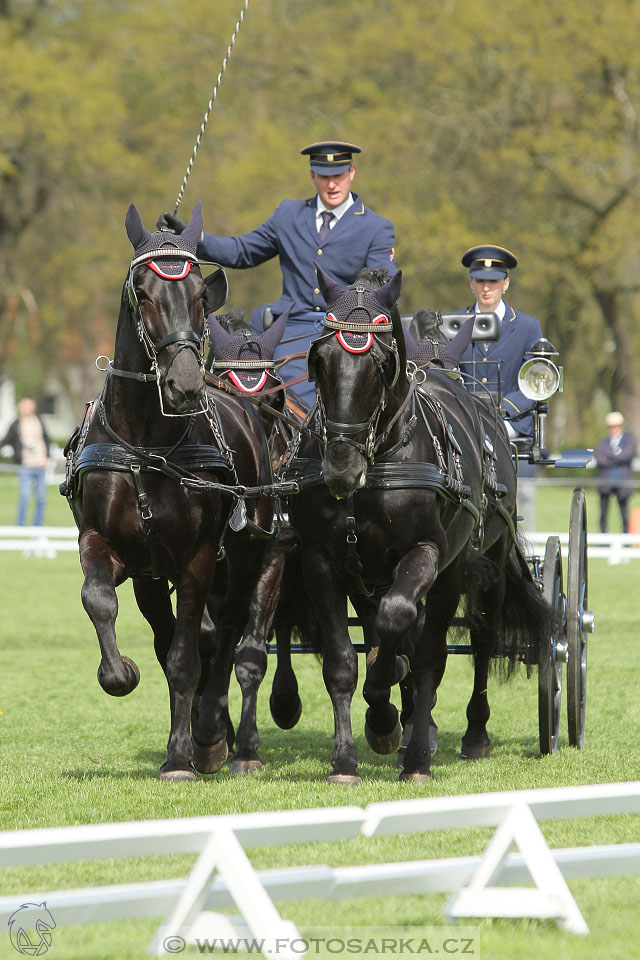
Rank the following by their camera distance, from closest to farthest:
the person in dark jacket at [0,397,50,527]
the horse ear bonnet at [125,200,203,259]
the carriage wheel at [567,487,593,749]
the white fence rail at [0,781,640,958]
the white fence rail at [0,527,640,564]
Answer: the white fence rail at [0,781,640,958], the horse ear bonnet at [125,200,203,259], the carriage wheel at [567,487,593,749], the white fence rail at [0,527,640,564], the person in dark jacket at [0,397,50,527]

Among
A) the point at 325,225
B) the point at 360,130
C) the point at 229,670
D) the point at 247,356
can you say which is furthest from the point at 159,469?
the point at 360,130

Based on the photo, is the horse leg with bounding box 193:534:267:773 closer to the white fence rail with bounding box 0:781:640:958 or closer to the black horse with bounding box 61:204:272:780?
the black horse with bounding box 61:204:272:780

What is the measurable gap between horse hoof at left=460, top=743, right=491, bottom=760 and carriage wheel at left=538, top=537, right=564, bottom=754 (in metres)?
0.35

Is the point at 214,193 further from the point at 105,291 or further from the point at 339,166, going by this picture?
the point at 339,166

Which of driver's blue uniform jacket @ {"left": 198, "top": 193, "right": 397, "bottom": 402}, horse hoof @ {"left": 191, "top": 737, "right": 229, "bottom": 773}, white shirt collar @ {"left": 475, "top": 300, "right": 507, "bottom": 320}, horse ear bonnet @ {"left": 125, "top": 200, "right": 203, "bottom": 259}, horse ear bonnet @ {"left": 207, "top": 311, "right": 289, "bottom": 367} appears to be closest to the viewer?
horse ear bonnet @ {"left": 125, "top": 200, "right": 203, "bottom": 259}

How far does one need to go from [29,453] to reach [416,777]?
1738cm

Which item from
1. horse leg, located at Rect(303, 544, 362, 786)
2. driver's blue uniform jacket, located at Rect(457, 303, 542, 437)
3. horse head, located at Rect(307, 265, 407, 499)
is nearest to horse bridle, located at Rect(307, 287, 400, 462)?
horse head, located at Rect(307, 265, 407, 499)

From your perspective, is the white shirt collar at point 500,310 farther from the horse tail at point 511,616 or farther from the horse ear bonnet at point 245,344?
the horse ear bonnet at point 245,344

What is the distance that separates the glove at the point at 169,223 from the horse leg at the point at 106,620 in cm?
152

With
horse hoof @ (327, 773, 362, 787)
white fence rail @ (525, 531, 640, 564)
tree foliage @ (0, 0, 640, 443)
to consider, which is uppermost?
tree foliage @ (0, 0, 640, 443)

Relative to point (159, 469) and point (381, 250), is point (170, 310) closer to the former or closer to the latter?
point (159, 469)

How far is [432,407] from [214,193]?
3469 cm

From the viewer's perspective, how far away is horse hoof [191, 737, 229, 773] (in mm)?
6934

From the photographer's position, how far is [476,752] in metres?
7.64
